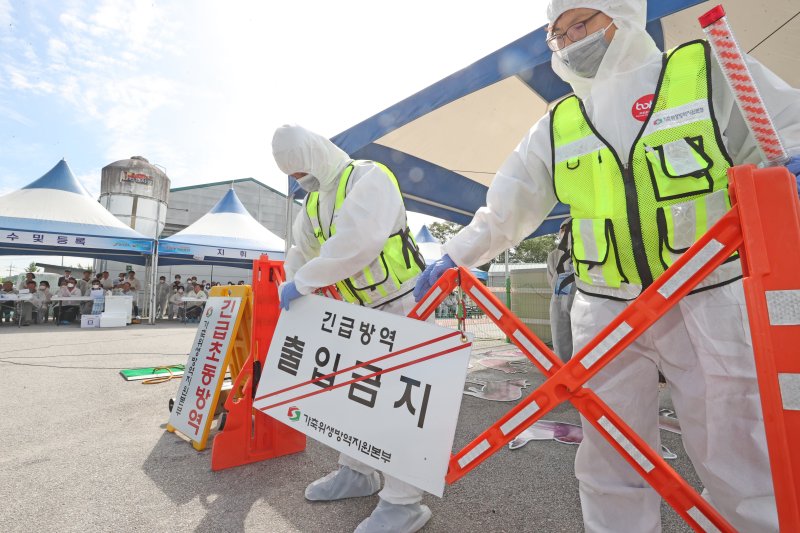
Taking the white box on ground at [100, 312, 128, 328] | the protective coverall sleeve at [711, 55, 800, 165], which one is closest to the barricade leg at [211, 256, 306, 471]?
the protective coverall sleeve at [711, 55, 800, 165]

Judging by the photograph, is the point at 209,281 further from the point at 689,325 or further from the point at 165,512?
the point at 689,325

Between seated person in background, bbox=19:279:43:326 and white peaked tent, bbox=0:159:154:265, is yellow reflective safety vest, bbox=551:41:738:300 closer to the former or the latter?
white peaked tent, bbox=0:159:154:265

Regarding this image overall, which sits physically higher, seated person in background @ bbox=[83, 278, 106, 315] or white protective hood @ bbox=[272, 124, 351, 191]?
white protective hood @ bbox=[272, 124, 351, 191]

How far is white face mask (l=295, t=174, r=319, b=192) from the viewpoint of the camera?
2154 mm

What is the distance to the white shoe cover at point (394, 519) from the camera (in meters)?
1.54

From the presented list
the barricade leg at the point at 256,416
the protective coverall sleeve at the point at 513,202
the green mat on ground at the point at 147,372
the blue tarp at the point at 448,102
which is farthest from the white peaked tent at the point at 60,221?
the protective coverall sleeve at the point at 513,202

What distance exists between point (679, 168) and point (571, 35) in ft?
2.03

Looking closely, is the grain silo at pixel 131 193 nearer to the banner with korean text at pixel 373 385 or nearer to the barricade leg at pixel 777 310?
the banner with korean text at pixel 373 385

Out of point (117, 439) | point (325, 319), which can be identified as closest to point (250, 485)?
point (325, 319)

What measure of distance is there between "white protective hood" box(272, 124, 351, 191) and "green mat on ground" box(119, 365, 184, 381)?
12.1 ft

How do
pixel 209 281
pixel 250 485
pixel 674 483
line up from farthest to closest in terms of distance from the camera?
pixel 209 281 < pixel 250 485 < pixel 674 483

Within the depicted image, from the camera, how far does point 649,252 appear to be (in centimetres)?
102

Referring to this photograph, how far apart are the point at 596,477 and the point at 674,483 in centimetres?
23

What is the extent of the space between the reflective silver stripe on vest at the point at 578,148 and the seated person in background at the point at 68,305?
47.4 feet
